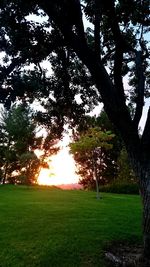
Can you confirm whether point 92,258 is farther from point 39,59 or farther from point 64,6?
point 64,6

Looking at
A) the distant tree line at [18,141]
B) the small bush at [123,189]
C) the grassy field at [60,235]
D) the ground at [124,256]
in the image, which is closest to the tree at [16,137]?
the distant tree line at [18,141]

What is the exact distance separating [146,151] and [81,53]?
316cm

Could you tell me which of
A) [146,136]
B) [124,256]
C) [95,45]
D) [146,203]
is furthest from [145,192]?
[95,45]

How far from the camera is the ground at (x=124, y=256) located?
9.36 metres

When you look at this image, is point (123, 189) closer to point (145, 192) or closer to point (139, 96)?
point (145, 192)

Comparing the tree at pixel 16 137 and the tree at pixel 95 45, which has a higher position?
the tree at pixel 16 137

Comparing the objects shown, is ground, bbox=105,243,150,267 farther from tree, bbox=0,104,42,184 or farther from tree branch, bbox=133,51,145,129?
tree, bbox=0,104,42,184

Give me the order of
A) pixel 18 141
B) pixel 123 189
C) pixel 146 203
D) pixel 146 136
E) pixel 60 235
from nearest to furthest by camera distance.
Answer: pixel 146 203, pixel 146 136, pixel 60 235, pixel 123 189, pixel 18 141

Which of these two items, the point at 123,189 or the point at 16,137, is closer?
the point at 123,189

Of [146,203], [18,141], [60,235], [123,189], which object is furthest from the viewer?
[18,141]

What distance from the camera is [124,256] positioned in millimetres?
10023

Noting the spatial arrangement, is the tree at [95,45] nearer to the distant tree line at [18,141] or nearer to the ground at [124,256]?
the ground at [124,256]

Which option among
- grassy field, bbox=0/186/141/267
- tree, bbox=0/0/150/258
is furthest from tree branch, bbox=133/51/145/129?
grassy field, bbox=0/186/141/267

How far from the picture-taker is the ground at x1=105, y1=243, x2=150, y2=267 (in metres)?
9.36
